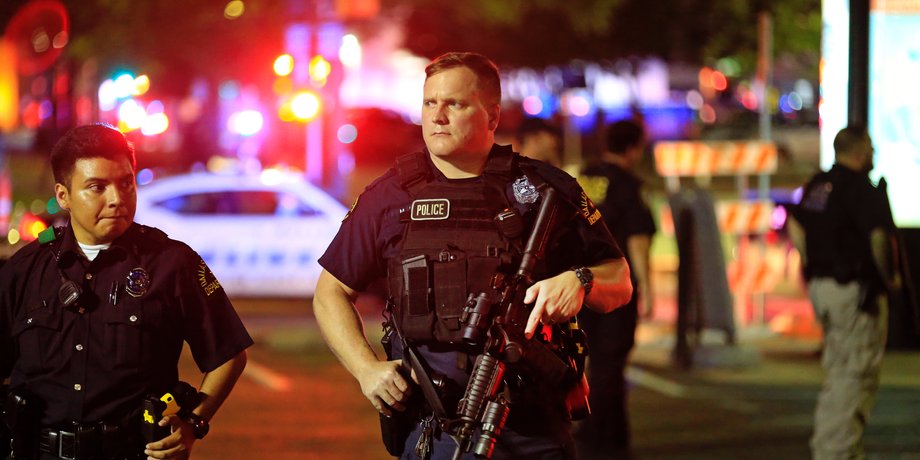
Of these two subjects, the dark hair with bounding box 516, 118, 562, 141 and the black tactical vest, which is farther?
the dark hair with bounding box 516, 118, 562, 141

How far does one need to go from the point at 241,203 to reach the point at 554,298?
499 inches

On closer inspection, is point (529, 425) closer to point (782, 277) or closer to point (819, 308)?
point (819, 308)

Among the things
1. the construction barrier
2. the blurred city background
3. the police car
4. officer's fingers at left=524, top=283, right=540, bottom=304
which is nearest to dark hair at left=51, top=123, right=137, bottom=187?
officer's fingers at left=524, top=283, right=540, bottom=304

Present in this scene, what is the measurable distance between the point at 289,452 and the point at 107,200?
4925 millimetres

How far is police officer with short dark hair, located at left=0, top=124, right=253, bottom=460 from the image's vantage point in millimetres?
4051

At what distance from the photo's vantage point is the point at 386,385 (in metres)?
4.09

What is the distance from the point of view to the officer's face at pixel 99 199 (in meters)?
4.13

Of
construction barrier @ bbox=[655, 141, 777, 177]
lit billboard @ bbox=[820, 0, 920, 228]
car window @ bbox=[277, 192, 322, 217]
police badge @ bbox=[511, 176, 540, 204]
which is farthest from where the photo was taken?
car window @ bbox=[277, 192, 322, 217]

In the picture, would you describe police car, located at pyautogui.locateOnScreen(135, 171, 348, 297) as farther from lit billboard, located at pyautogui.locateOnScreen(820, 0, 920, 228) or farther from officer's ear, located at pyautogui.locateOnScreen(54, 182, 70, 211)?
officer's ear, located at pyautogui.locateOnScreen(54, 182, 70, 211)

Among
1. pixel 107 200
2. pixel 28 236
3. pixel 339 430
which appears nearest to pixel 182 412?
pixel 107 200

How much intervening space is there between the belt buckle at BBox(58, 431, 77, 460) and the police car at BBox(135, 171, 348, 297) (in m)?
11.8

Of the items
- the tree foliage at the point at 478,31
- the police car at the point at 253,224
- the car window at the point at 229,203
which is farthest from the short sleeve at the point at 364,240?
the tree foliage at the point at 478,31

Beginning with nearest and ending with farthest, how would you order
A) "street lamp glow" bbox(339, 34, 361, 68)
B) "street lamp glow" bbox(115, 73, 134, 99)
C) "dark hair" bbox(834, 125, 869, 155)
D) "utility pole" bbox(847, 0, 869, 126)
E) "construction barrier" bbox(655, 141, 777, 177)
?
"dark hair" bbox(834, 125, 869, 155) → "utility pole" bbox(847, 0, 869, 126) → "construction barrier" bbox(655, 141, 777, 177) → "street lamp glow" bbox(339, 34, 361, 68) → "street lamp glow" bbox(115, 73, 134, 99)

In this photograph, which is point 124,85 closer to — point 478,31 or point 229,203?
point 229,203
